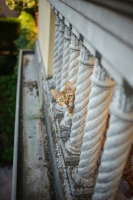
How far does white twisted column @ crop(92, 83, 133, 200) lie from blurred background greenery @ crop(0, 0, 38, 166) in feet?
19.0

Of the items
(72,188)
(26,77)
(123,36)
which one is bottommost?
(26,77)

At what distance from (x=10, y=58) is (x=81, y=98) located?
1227cm

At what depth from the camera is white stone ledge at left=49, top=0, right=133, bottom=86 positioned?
128 cm

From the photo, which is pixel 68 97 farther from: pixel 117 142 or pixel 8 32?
pixel 8 32

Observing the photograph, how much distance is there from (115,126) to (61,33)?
9.79 ft

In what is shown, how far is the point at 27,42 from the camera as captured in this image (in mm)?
11539

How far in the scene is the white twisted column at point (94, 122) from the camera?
1998 millimetres

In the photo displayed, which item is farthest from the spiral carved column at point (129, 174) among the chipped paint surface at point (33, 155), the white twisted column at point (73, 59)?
the white twisted column at point (73, 59)

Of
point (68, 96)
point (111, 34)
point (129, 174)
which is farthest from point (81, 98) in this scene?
point (111, 34)

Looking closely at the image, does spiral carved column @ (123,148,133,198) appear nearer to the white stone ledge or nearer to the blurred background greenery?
the white stone ledge

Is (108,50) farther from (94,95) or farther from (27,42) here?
(27,42)

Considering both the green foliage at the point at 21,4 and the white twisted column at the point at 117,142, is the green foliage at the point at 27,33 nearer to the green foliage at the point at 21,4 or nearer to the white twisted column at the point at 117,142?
the green foliage at the point at 21,4

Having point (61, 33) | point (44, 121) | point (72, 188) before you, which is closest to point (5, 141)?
point (44, 121)

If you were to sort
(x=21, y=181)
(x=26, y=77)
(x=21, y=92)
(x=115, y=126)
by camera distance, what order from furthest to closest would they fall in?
(x=26, y=77)
(x=21, y=92)
(x=21, y=181)
(x=115, y=126)
